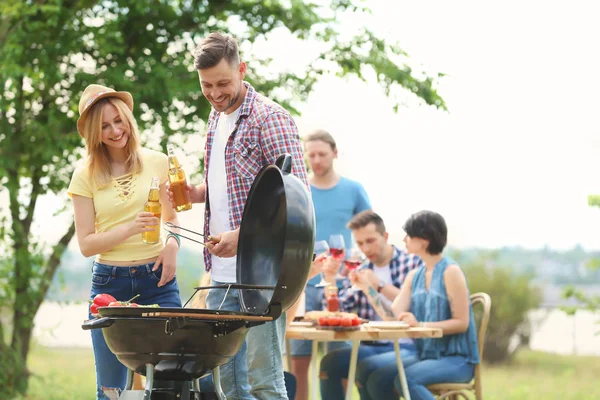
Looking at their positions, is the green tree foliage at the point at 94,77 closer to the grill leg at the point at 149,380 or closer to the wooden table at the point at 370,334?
the wooden table at the point at 370,334

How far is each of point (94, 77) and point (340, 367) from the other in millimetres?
3125

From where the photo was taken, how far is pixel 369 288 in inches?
174

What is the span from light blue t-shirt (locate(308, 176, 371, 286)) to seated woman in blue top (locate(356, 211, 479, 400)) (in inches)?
24.2

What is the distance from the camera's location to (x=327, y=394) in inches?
187

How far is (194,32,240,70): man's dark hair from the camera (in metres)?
2.50

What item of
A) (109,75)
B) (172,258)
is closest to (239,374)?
(172,258)

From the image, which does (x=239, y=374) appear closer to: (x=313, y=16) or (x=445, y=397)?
(x=445, y=397)

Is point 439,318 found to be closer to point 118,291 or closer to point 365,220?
point 365,220

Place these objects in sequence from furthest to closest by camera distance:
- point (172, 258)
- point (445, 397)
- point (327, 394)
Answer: point (327, 394), point (445, 397), point (172, 258)

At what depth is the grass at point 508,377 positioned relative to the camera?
7.22 m

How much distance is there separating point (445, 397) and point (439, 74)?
3.23 m

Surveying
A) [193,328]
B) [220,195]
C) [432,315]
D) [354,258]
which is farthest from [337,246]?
[193,328]

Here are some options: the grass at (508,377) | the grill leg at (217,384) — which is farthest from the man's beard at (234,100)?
the grass at (508,377)

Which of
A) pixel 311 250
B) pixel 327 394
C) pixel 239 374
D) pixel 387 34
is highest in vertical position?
pixel 387 34
